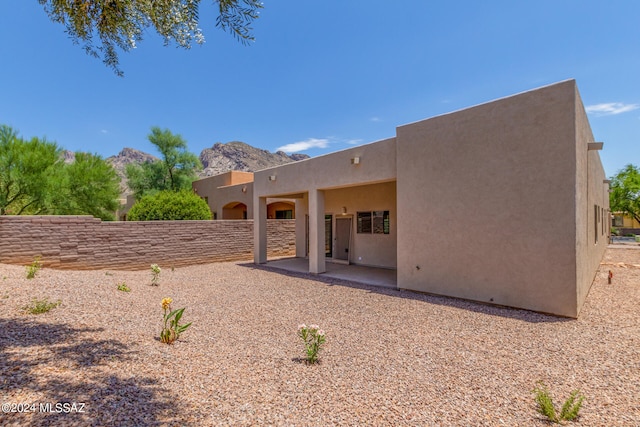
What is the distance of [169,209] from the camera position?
47.8 ft

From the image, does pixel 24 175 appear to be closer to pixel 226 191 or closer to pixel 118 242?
pixel 118 242

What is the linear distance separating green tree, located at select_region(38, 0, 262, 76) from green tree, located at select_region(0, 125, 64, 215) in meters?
14.3

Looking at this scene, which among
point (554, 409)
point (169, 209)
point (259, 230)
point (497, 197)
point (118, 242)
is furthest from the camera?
point (169, 209)

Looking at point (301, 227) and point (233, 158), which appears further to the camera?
point (233, 158)

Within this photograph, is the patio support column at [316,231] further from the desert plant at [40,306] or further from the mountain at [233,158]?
the mountain at [233,158]

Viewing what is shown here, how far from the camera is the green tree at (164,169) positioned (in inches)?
1161

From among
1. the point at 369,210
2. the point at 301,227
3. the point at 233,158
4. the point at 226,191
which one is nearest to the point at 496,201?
the point at 369,210

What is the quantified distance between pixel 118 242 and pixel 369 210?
9.95m

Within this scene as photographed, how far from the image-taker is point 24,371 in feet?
10.0

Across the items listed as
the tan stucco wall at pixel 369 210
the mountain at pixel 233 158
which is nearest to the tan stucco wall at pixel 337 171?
the tan stucco wall at pixel 369 210

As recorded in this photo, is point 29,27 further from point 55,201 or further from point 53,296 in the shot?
point 55,201

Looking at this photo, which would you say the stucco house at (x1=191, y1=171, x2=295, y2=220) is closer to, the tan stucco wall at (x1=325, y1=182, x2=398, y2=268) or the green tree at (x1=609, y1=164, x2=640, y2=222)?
the tan stucco wall at (x1=325, y1=182, x2=398, y2=268)

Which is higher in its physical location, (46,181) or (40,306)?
(46,181)

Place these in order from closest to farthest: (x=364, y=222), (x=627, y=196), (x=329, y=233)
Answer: (x=364, y=222) < (x=329, y=233) < (x=627, y=196)
